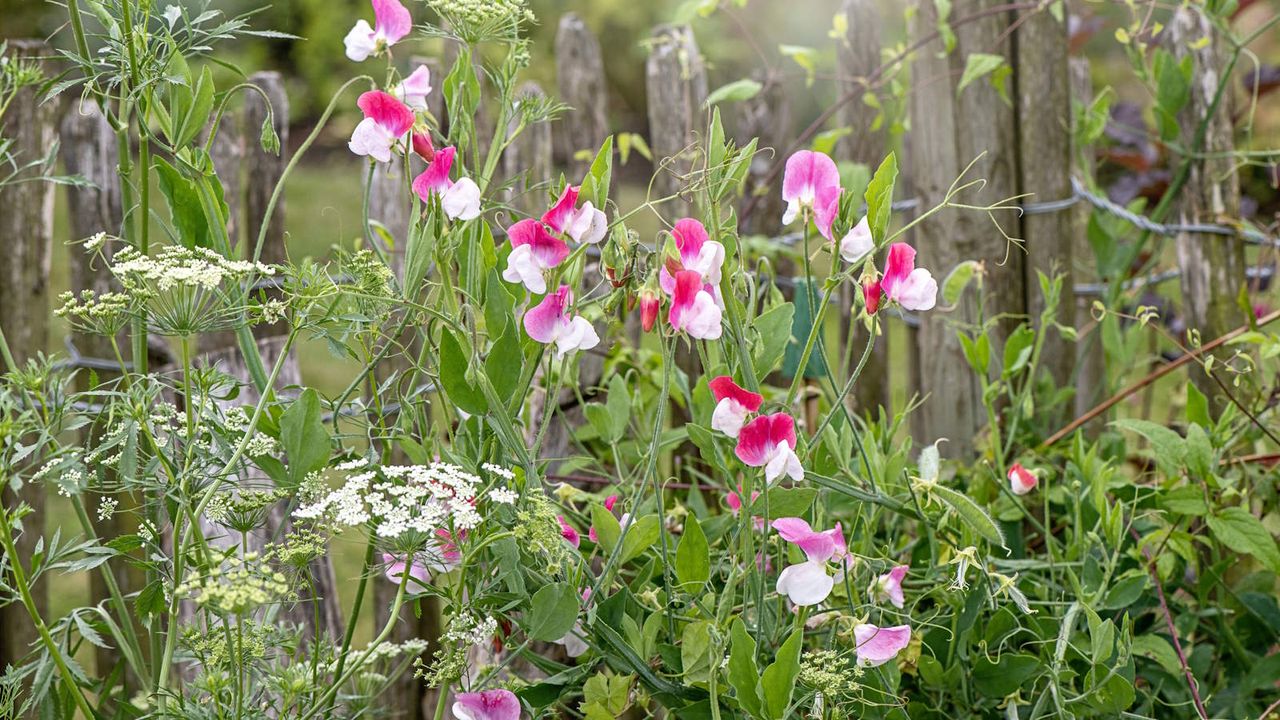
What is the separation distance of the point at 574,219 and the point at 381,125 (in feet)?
0.66

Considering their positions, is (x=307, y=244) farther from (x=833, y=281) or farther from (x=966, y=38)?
(x=833, y=281)

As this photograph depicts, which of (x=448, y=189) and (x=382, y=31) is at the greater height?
(x=382, y=31)

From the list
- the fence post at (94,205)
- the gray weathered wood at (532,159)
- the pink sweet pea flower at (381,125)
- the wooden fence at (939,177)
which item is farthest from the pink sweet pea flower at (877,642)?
the fence post at (94,205)

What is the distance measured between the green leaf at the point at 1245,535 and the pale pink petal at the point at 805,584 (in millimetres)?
664

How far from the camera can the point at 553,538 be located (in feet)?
3.24

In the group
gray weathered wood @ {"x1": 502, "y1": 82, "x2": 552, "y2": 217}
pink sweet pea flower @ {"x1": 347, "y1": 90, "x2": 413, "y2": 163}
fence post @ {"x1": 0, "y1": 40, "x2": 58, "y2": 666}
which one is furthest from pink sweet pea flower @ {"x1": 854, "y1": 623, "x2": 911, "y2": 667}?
fence post @ {"x1": 0, "y1": 40, "x2": 58, "y2": 666}

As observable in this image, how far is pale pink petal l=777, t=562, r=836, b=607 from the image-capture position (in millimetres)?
1083

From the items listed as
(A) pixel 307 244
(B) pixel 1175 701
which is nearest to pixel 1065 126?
(B) pixel 1175 701

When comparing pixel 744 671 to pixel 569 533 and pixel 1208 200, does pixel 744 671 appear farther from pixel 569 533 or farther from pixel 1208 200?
pixel 1208 200

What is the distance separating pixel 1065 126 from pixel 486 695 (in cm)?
151

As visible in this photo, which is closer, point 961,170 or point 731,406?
point 731,406

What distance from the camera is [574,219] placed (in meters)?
1.05

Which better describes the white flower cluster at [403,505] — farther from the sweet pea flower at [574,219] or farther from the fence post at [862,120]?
the fence post at [862,120]

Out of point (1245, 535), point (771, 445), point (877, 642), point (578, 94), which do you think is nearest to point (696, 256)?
point (771, 445)
